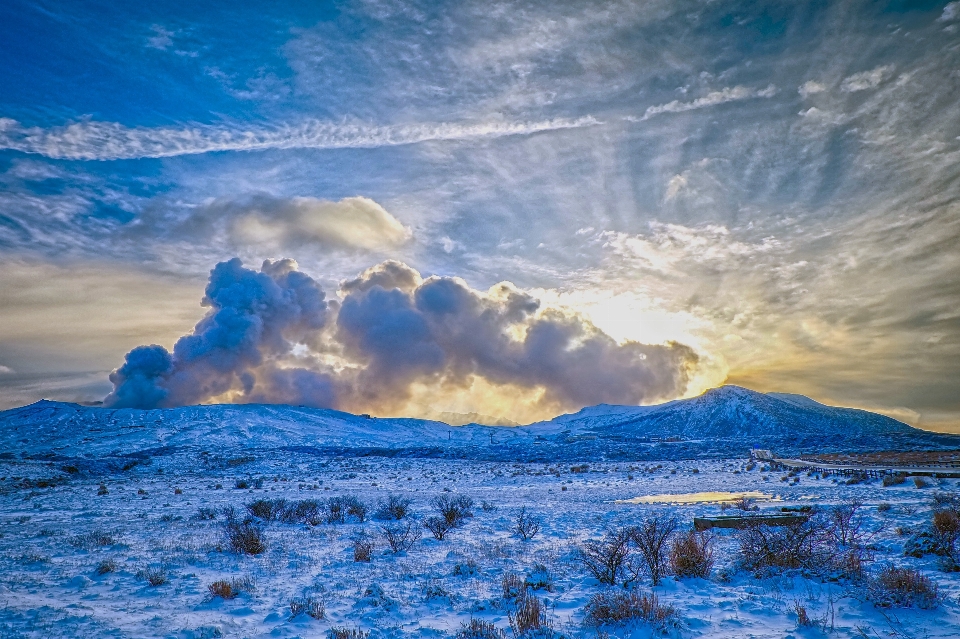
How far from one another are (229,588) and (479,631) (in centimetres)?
497

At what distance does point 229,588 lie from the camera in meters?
10.1

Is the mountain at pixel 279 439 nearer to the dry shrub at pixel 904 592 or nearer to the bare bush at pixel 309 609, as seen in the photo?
the dry shrub at pixel 904 592

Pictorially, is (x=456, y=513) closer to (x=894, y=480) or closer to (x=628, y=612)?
(x=628, y=612)

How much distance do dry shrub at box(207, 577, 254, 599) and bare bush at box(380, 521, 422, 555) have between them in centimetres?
418

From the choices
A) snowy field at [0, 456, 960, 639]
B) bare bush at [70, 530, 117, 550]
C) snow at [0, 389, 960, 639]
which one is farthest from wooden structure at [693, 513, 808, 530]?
bare bush at [70, 530, 117, 550]

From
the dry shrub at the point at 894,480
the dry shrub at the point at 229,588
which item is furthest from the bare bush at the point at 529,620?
the dry shrub at the point at 894,480

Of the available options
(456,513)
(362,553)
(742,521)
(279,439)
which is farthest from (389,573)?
(279,439)

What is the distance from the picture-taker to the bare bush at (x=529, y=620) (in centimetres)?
786

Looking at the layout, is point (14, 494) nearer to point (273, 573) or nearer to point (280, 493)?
point (280, 493)

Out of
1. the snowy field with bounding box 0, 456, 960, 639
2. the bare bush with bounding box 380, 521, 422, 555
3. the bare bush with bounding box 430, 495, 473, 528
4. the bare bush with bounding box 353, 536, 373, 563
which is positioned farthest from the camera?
the bare bush with bounding box 430, 495, 473, 528

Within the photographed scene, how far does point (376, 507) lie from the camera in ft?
81.1

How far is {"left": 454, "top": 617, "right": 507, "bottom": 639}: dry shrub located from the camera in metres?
7.70

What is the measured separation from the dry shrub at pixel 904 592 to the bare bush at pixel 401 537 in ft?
32.9

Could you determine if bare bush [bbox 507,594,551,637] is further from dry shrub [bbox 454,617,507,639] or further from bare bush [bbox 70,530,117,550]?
bare bush [bbox 70,530,117,550]
